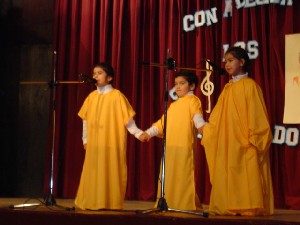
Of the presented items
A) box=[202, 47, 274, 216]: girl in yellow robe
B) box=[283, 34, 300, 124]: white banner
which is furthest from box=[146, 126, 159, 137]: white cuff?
box=[283, 34, 300, 124]: white banner

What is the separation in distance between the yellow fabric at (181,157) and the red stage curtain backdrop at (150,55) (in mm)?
1015

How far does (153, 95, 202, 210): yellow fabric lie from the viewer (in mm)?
5320

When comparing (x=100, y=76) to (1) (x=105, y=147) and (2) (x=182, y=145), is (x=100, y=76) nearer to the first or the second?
(1) (x=105, y=147)

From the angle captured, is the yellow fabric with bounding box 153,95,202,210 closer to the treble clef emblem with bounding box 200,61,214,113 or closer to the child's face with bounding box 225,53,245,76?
the child's face with bounding box 225,53,245,76

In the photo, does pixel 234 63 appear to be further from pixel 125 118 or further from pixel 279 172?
pixel 279 172

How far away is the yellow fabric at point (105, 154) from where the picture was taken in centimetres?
531

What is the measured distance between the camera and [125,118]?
545 cm

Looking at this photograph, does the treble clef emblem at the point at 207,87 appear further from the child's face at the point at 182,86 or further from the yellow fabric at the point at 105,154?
the yellow fabric at the point at 105,154

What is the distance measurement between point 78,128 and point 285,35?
2886 mm

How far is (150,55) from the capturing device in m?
6.84

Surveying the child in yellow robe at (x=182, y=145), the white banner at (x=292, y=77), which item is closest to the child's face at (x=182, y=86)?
the child in yellow robe at (x=182, y=145)

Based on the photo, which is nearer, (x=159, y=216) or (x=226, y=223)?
(x=226, y=223)

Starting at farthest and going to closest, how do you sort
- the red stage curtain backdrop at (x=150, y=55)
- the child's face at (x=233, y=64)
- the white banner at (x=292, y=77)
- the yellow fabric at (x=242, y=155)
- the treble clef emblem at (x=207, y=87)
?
the treble clef emblem at (x=207, y=87), the red stage curtain backdrop at (x=150, y=55), the white banner at (x=292, y=77), the child's face at (x=233, y=64), the yellow fabric at (x=242, y=155)

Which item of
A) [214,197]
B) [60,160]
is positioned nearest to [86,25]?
[60,160]
